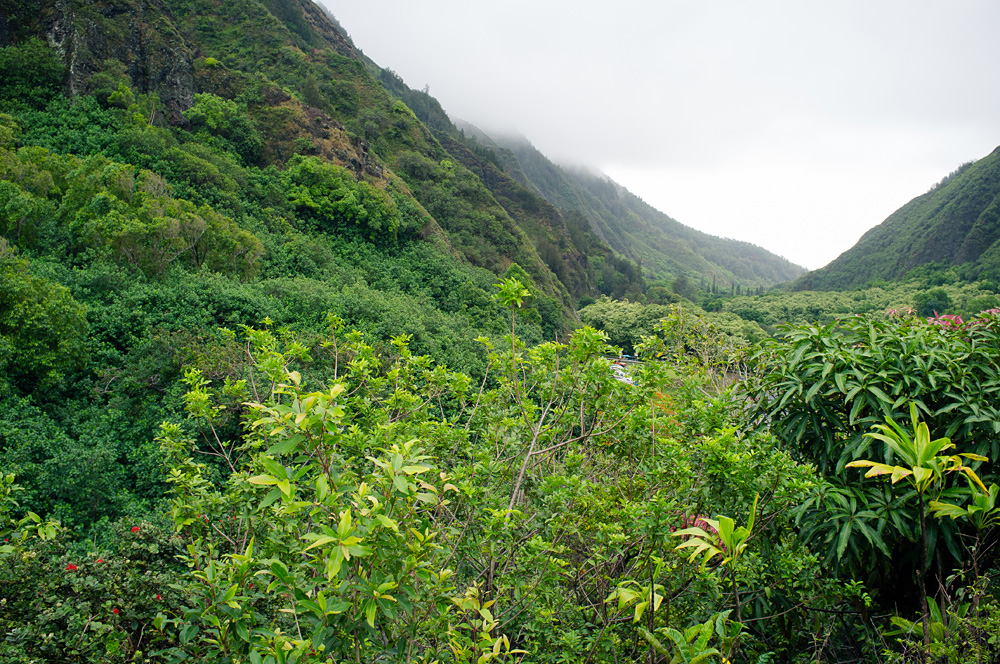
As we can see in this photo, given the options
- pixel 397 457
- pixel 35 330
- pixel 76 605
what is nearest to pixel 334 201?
pixel 35 330

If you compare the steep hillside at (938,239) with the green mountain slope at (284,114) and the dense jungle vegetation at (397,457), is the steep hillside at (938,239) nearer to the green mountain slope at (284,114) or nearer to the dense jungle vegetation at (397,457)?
the green mountain slope at (284,114)

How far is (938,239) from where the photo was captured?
64.6 metres

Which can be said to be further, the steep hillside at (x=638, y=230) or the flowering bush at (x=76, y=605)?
the steep hillside at (x=638, y=230)

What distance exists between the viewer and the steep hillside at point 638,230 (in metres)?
110

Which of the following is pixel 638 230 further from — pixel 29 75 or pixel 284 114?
pixel 29 75

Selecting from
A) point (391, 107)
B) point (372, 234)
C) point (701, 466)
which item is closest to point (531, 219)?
point (391, 107)

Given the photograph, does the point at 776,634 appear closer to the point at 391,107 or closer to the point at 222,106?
the point at 222,106

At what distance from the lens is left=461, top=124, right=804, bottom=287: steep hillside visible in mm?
110500

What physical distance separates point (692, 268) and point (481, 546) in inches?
5610

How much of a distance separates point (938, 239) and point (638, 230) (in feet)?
293

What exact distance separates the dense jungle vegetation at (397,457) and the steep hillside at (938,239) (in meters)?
69.4

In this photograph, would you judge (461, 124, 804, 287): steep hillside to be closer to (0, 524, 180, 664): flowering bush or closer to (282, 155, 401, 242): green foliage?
(282, 155, 401, 242): green foliage

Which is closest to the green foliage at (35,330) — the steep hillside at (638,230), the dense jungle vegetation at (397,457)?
the dense jungle vegetation at (397,457)

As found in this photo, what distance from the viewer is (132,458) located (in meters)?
8.75
